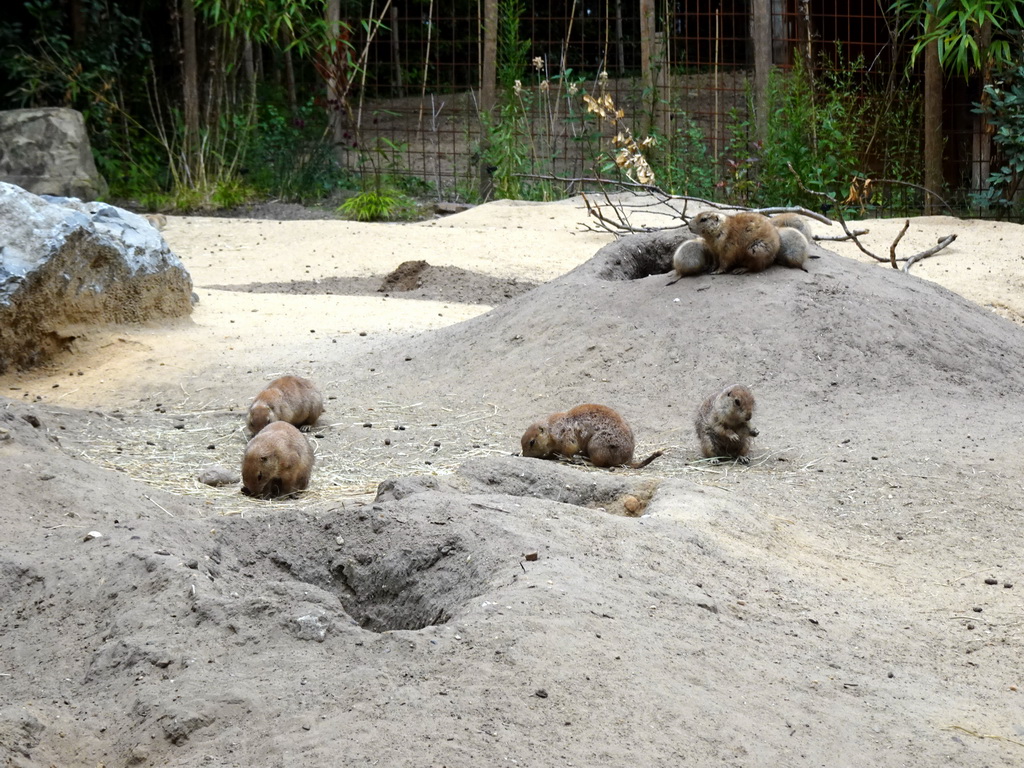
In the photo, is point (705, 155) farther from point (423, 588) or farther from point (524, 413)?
point (423, 588)

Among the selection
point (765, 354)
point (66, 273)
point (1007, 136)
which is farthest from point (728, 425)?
point (1007, 136)

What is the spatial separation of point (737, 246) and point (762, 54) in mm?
8207

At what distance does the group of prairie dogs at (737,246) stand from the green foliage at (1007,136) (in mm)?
7016

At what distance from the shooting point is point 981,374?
24.5ft

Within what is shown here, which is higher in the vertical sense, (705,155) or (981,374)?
(705,155)

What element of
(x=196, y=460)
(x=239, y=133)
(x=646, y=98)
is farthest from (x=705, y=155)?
(x=196, y=460)

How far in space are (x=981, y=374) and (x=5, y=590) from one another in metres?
6.02

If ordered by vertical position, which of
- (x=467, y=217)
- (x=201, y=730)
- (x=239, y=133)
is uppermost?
(x=239, y=133)

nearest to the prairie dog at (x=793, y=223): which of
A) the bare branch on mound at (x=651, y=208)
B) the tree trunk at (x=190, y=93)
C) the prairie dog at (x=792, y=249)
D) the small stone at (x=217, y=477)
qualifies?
the prairie dog at (x=792, y=249)

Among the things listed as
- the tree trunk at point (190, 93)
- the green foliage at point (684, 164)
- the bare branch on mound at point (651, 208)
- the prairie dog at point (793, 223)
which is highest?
the tree trunk at point (190, 93)

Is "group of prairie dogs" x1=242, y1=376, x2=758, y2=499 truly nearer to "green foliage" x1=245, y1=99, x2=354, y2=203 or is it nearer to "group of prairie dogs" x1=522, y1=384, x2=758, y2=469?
"group of prairie dogs" x1=522, y1=384, x2=758, y2=469

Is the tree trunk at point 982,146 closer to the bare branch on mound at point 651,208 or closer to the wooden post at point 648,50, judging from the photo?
the bare branch on mound at point 651,208

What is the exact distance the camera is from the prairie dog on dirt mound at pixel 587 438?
6117 mm

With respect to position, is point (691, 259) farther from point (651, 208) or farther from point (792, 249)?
point (651, 208)
